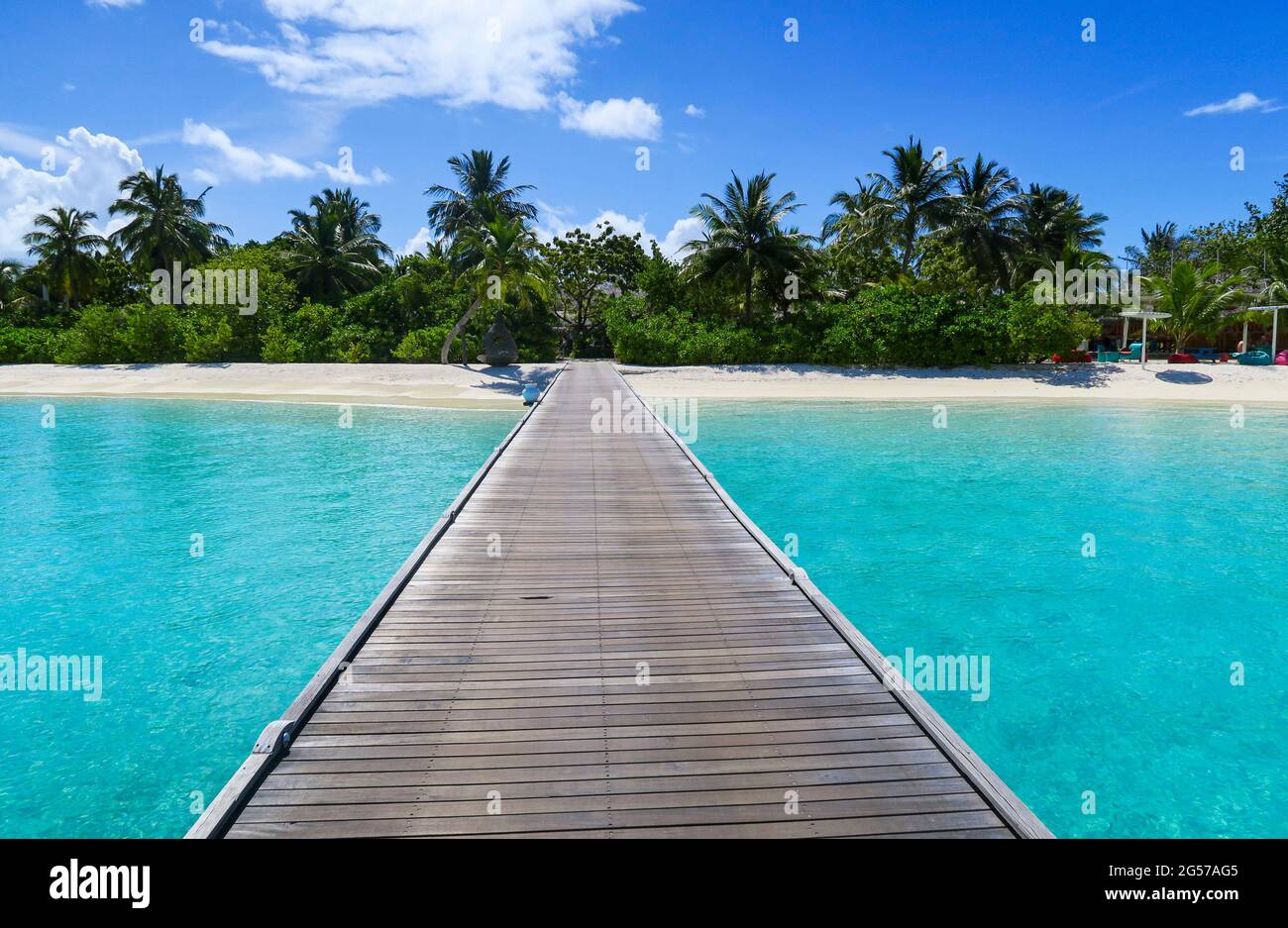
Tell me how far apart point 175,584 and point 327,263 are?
39414mm

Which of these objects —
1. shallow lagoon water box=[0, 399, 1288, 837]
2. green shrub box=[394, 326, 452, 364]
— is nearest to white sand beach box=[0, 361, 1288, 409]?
green shrub box=[394, 326, 452, 364]

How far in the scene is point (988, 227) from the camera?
4081 centimetres

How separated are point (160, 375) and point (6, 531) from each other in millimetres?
26174

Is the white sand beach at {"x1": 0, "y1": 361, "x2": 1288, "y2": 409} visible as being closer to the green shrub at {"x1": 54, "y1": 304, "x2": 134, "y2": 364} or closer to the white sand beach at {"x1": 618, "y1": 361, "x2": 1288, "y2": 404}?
the white sand beach at {"x1": 618, "y1": 361, "x2": 1288, "y2": 404}

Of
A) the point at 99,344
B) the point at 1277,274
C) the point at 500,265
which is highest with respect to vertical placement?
the point at 1277,274

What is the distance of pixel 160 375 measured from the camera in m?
34.8

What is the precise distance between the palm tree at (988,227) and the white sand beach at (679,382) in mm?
8866

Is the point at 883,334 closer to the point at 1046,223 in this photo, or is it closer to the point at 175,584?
the point at 1046,223

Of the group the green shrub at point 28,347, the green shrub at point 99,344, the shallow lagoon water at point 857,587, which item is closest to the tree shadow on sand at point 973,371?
the shallow lagoon water at point 857,587

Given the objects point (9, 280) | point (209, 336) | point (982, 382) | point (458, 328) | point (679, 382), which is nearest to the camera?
point (982, 382)

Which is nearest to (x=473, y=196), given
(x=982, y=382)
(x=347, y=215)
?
(x=347, y=215)

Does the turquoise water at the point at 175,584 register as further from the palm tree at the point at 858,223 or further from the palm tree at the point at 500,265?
the palm tree at the point at 858,223
